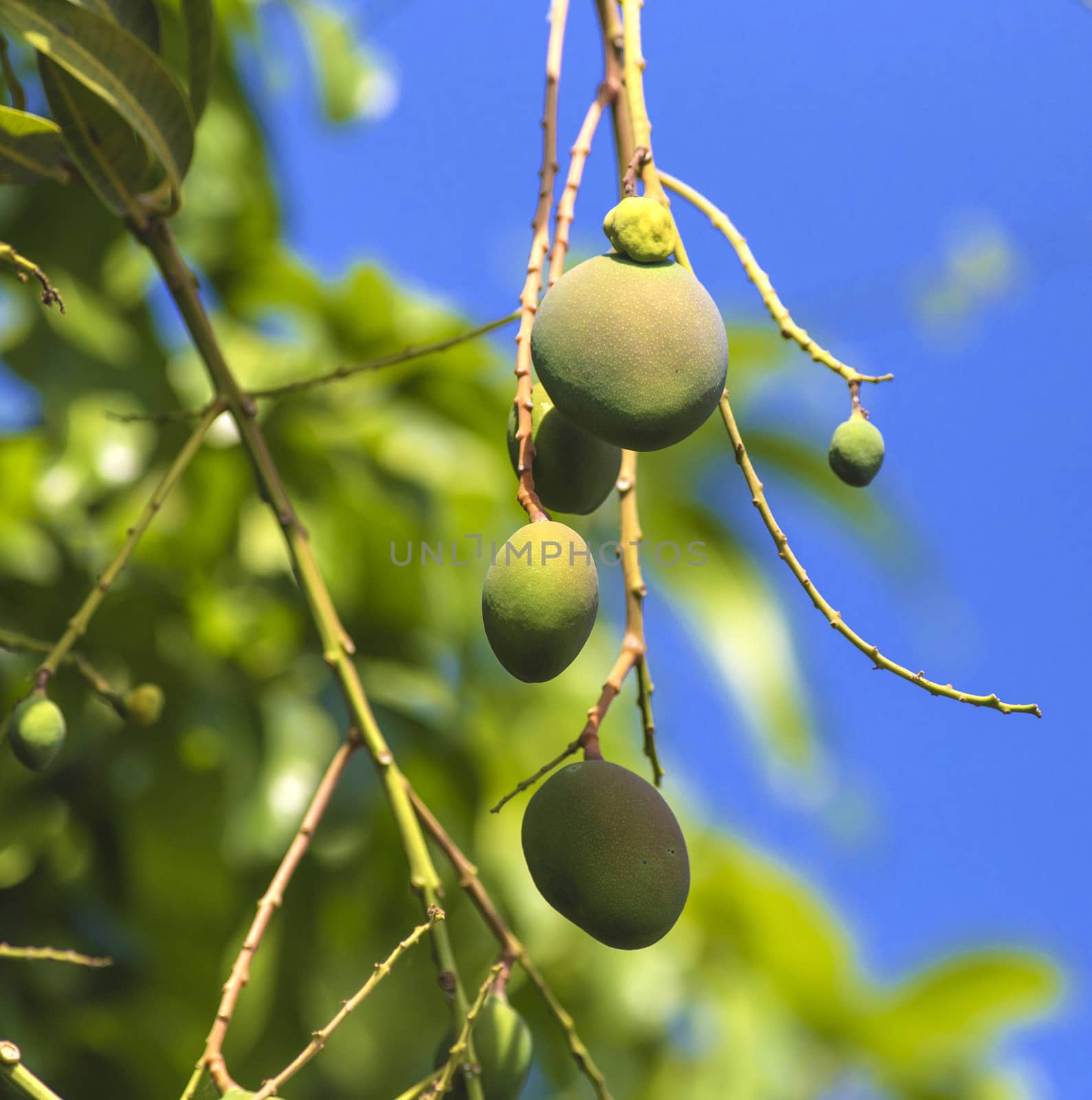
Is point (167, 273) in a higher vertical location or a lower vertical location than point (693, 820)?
lower

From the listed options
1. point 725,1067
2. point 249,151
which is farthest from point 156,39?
point 725,1067

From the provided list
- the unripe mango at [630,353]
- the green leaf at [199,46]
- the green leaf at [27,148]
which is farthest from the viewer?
the green leaf at [199,46]

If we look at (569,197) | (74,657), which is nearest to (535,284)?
(569,197)

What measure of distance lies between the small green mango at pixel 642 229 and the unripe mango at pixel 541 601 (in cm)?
12

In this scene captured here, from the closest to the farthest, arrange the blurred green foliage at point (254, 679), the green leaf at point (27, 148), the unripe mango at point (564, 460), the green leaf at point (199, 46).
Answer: the unripe mango at point (564, 460) < the green leaf at point (27, 148) < the green leaf at point (199, 46) < the blurred green foliage at point (254, 679)

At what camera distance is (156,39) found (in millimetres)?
803

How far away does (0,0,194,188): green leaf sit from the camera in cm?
67

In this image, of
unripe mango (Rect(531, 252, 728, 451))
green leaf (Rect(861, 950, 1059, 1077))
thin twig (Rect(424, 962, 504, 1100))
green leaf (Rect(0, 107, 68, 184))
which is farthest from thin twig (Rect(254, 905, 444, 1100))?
green leaf (Rect(861, 950, 1059, 1077))

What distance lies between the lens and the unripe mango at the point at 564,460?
581 millimetres

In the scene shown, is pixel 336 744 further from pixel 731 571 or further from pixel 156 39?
pixel 731 571

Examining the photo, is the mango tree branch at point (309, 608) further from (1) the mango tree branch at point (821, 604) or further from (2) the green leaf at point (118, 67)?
(1) the mango tree branch at point (821, 604)

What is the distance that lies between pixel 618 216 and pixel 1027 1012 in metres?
2.61

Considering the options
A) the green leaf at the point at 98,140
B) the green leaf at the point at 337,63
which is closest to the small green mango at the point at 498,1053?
the green leaf at the point at 98,140

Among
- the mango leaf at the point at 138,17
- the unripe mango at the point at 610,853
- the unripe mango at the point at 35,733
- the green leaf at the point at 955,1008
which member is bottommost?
the unripe mango at the point at 35,733
